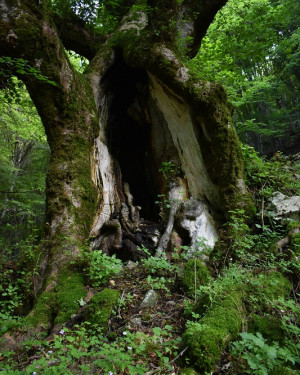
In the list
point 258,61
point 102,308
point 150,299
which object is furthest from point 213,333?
point 258,61

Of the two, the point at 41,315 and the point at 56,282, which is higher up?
the point at 56,282

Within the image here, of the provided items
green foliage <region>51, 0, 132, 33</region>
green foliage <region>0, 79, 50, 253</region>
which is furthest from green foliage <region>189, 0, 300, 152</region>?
green foliage <region>0, 79, 50, 253</region>

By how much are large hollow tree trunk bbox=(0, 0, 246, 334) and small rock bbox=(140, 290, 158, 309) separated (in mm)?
754

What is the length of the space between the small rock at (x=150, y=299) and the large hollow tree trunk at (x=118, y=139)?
754 millimetres

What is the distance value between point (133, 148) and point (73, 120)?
256 cm

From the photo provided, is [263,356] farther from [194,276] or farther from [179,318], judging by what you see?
[194,276]

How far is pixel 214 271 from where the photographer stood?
3422mm

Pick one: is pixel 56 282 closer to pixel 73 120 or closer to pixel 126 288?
pixel 126 288

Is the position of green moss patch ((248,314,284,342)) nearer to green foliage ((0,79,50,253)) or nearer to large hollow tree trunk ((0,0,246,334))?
large hollow tree trunk ((0,0,246,334))

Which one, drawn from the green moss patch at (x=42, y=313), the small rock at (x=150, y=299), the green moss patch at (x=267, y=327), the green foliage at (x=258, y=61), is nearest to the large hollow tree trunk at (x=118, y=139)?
the green moss patch at (x=42, y=313)

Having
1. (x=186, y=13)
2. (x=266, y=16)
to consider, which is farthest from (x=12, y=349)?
(x=266, y=16)

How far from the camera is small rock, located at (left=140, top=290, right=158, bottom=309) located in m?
2.62

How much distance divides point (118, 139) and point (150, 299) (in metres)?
4.49

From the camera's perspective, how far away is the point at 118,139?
6363 millimetres
